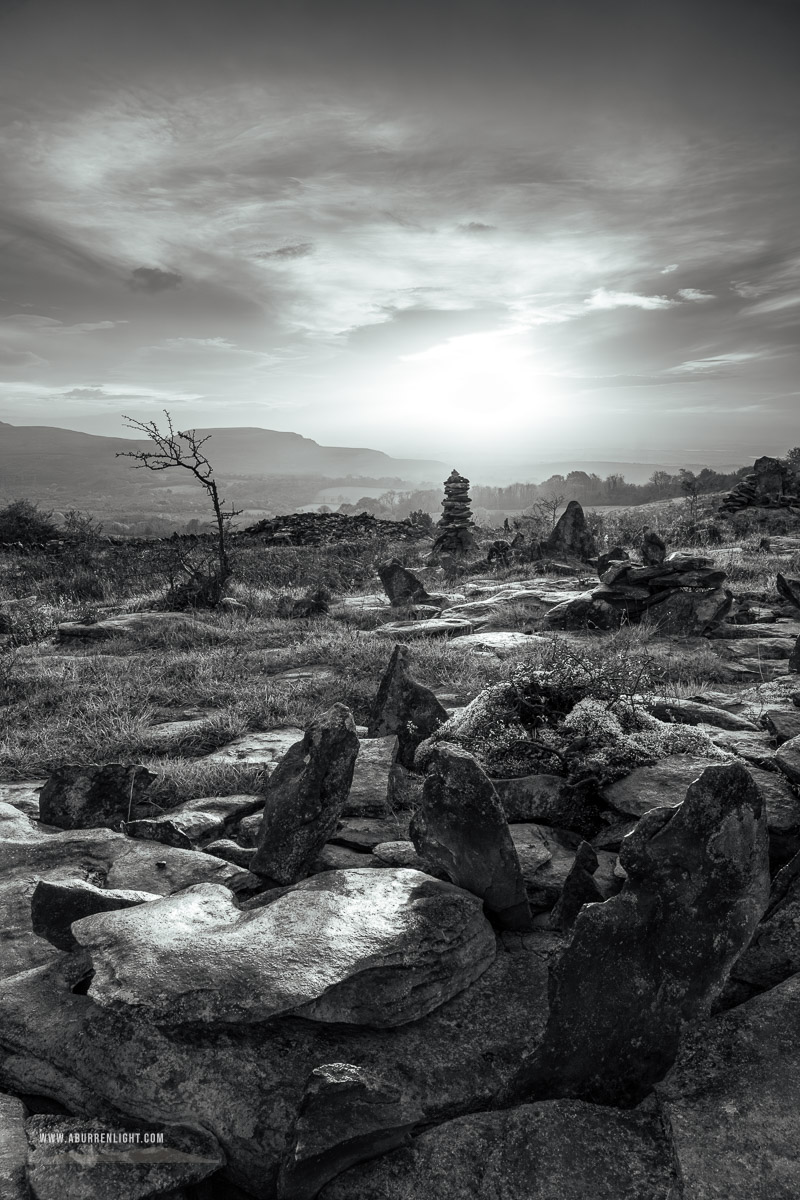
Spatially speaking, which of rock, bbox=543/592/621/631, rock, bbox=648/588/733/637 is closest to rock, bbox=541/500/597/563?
rock, bbox=543/592/621/631

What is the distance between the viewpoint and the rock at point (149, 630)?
1157 cm

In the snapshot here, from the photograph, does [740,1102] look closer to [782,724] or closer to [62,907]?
[62,907]

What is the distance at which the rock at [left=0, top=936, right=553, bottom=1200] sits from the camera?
2.32 m

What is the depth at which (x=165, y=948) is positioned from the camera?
2.71 metres

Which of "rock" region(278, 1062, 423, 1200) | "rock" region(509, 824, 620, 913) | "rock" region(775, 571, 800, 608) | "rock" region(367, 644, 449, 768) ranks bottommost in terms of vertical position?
"rock" region(278, 1062, 423, 1200)

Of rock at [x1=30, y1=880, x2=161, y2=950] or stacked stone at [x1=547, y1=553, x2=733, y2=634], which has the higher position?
stacked stone at [x1=547, y1=553, x2=733, y2=634]

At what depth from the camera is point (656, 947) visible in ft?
8.12

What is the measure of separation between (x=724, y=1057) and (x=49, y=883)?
2.82 metres

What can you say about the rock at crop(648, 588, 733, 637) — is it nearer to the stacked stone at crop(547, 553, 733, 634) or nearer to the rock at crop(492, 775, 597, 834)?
the stacked stone at crop(547, 553, 733, 634)

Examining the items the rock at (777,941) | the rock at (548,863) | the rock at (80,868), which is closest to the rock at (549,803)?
the rock at (548,863)

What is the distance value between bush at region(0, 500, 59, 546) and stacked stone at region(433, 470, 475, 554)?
16.2m

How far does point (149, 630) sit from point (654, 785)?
32.4 feet

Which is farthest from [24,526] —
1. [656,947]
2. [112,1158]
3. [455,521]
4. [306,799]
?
[656,947]

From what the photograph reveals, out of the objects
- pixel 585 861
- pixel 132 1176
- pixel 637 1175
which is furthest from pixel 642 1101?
pixel 132 1176
